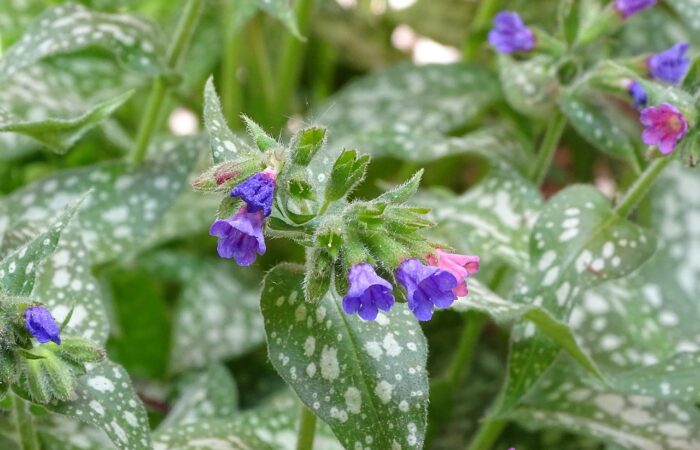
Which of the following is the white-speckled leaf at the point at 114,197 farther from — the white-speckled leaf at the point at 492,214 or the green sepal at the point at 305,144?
the green sepal at the point at 305,144

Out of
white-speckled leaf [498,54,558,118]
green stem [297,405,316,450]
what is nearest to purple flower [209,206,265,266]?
green stem [297,405,316,450]

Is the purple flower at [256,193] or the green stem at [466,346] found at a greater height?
the purple flower at [256,193]

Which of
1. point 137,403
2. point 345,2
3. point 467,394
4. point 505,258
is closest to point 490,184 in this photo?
point 505,258

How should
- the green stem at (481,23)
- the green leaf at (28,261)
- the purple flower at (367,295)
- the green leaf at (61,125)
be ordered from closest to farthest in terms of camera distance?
the purple flower at (367,295) < the green leaf at (28,261) < the green leaf at (61,125) < the green stem at (481,23)

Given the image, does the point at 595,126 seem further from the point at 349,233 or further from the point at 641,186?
the point at 349,233

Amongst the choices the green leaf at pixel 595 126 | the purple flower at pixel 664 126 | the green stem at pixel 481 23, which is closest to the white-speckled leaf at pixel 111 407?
the purple flower at pixel 664 126

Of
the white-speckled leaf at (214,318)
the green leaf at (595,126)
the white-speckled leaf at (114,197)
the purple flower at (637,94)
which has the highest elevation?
the purple flower at (637,94)

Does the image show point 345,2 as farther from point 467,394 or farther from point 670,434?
point 670,434
